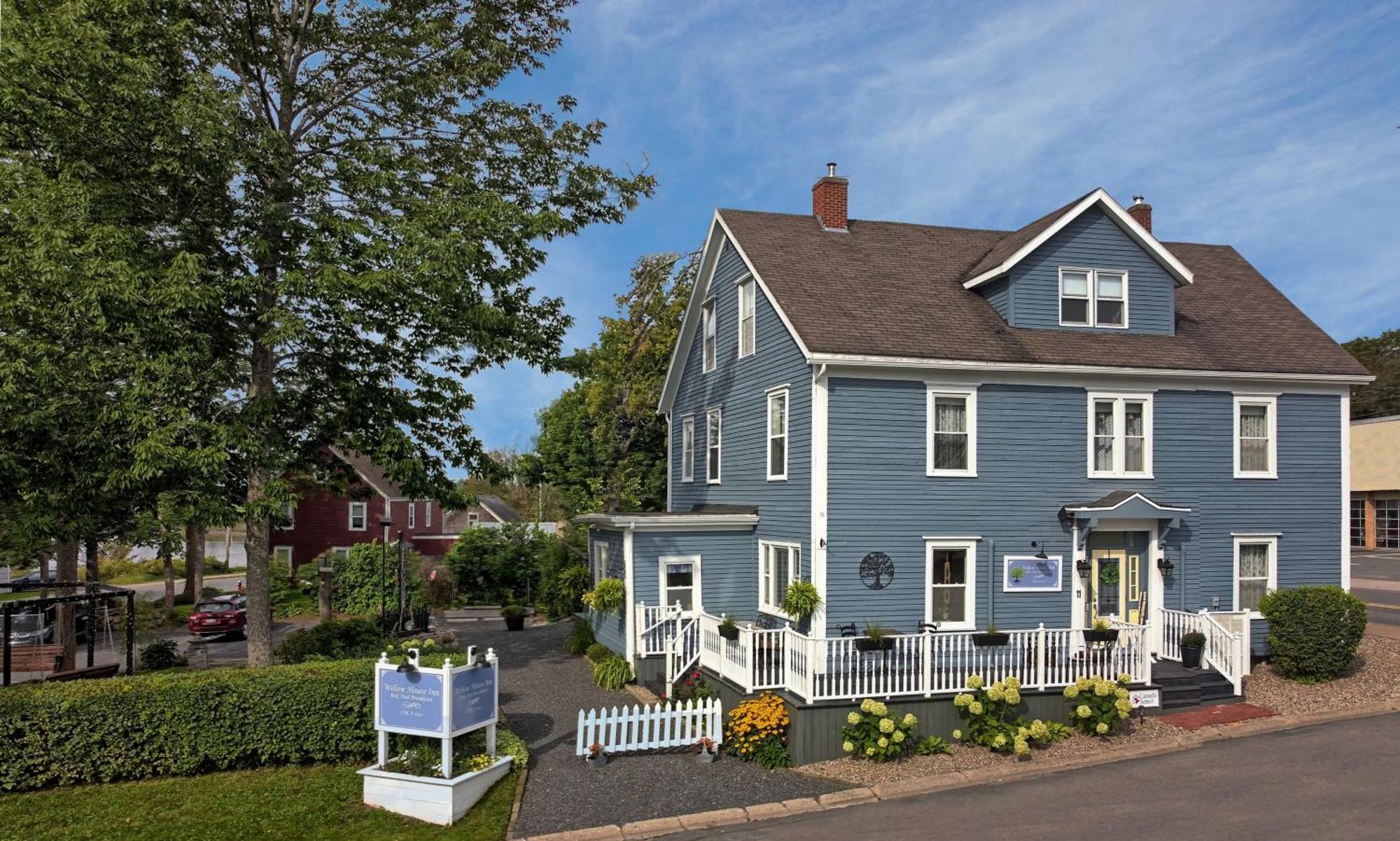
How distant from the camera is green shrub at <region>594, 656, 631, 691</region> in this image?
62.2ft

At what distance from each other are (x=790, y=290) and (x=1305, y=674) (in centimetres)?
1243

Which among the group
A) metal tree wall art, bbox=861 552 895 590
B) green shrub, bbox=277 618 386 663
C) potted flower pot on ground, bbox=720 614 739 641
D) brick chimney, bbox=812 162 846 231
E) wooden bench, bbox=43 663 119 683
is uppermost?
brick chimney, bbox=812 162 846 231

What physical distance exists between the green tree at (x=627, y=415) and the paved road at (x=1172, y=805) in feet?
72.3

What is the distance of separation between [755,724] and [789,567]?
474 centimetres

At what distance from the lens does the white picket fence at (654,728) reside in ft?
44.7

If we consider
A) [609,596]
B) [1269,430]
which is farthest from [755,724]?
[1269,430]

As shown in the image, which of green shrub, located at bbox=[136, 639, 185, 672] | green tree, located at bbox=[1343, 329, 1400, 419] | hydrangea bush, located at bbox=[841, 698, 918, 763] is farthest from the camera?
green tree, located at bbox=[1343, 329, 1400, 419]

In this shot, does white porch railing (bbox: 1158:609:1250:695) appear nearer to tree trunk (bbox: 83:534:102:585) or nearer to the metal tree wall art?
the metal tree wall art

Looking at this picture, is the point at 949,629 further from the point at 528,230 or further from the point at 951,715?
the point at 528,230

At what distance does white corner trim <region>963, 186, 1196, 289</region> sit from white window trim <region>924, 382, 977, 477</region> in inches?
120

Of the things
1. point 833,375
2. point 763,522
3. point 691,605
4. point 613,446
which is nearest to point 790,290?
point 833,375

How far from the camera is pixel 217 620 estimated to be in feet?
96.2

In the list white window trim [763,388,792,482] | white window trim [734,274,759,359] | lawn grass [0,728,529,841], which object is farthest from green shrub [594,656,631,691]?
white window trim [734,274,759,359]

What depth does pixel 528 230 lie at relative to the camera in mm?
17172
